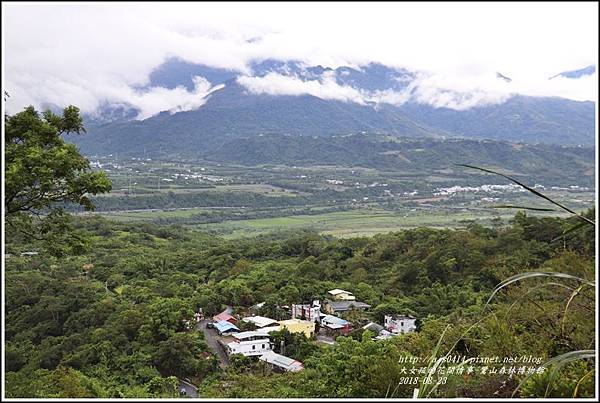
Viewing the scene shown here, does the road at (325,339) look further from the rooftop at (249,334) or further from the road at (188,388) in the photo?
the road at (188,388)

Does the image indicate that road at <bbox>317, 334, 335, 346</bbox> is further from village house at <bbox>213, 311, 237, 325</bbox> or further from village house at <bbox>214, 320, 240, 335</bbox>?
village house at <bbox>213, 311, 237, 325</bbox>

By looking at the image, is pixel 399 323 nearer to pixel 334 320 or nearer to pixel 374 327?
pixel 374 327

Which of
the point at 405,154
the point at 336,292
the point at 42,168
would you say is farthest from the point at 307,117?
the point at 42,168

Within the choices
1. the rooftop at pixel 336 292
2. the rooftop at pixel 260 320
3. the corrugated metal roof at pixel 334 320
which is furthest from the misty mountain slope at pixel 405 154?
the rooftop at pixel 260 320

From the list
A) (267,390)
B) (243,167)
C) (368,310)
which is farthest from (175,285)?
(243,167)

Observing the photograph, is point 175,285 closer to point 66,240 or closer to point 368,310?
point 368,310

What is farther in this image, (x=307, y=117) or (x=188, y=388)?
(x=307, y=117)
